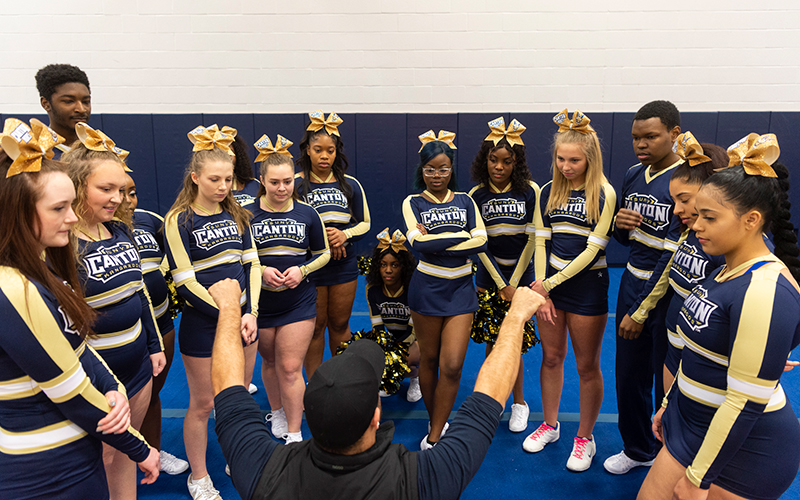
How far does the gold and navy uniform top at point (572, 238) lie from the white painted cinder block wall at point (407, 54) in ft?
10.9

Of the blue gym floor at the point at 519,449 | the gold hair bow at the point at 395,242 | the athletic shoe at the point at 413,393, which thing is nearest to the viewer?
the blue gym floor at the point at 519,449

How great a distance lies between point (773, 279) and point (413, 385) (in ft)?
7.99

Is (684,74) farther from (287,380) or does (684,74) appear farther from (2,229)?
(2,229)

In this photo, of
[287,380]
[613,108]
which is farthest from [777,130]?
[287,380]

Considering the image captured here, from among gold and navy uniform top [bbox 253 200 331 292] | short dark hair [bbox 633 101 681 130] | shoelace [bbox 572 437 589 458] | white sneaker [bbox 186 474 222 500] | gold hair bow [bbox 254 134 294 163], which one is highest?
short dark hair [bbox 633 101 681 130]

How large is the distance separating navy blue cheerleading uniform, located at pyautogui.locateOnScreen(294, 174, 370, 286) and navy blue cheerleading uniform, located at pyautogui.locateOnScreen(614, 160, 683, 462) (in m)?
1.64

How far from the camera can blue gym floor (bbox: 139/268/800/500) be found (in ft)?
8.19

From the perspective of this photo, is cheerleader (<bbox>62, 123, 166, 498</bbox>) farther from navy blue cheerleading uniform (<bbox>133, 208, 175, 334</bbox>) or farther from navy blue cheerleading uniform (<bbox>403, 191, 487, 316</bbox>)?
navy blue cheerleading uniform (<bbox>403, 191, 487, 316</bbox>)

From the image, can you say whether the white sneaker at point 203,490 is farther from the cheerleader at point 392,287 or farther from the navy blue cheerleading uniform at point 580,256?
the navy blue cheerleading uniform at point 580,256

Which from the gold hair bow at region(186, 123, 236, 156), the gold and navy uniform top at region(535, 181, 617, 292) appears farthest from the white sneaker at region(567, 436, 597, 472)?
the gold hair bow at region(186, 123, 236, 156)

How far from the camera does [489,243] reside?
3158 mm

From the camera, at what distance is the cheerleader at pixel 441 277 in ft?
8.79

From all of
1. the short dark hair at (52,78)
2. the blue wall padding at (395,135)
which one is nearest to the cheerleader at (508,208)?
the short dark hair at (52,78)

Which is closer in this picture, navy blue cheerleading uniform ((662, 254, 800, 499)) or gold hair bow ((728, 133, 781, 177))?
navy blue cheerleading uniform ((662, 254, 800, 499))
